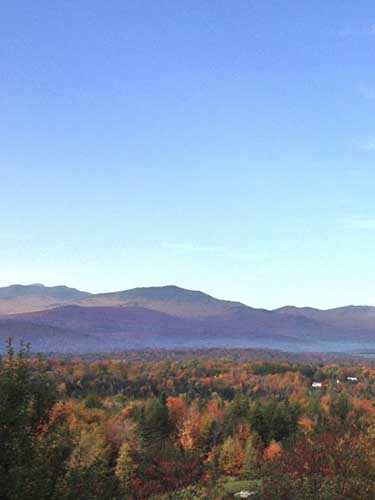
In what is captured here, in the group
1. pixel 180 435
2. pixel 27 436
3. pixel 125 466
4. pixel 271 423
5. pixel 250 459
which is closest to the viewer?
pixel 27 436

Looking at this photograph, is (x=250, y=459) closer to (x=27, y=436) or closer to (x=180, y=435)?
(x=180, y=435)

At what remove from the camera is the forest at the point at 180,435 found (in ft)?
63.0

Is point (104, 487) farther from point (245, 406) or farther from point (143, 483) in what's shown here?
point (245, 406)

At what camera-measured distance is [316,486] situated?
97.8 ft

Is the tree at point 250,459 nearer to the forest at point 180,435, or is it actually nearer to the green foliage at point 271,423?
the forest at point 180,435

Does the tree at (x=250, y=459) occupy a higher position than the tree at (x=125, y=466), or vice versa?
the tree at (x=125, y=466)

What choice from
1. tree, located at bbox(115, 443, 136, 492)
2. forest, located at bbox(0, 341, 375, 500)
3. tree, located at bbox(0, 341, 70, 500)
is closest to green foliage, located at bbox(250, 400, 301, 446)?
forest, located at bbox(0, 341, 375, 500)

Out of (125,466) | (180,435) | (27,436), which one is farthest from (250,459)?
(27,436)

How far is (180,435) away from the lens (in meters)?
91.4

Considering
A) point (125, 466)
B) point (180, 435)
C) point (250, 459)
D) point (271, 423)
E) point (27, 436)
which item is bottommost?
point (250, 459)

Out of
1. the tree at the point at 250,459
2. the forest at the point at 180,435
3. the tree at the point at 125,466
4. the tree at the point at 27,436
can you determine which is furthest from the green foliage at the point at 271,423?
the tree at the point at 27,436

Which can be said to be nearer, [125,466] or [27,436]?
[27,436]

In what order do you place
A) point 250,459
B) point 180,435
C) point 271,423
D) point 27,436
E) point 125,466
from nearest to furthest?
point 27,436, point 125,466, point 250,459, point 180,435, point 271,423

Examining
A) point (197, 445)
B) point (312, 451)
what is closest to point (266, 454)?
point (197, 445)
